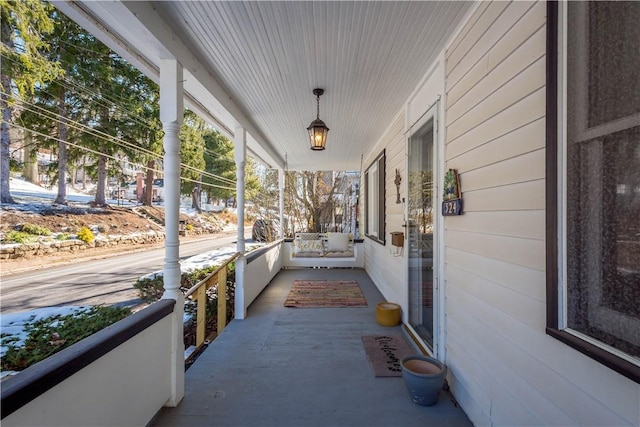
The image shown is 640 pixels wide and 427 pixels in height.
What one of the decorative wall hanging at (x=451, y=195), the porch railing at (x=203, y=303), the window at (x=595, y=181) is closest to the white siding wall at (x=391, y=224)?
the decorative wall hanging at (x=451, y=195)

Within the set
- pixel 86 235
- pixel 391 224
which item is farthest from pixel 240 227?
pixel 86 235

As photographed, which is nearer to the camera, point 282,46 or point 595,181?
point 595,181

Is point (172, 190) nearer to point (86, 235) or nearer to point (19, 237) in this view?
point (19, 237)

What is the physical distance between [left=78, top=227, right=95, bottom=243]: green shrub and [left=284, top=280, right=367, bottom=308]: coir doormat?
7783 millimetres

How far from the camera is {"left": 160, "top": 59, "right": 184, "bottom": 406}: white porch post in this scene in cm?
213

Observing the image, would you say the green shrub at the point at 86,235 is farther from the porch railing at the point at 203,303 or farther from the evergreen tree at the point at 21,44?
the porch railing at the point at 203,303

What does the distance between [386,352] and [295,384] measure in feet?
3.21

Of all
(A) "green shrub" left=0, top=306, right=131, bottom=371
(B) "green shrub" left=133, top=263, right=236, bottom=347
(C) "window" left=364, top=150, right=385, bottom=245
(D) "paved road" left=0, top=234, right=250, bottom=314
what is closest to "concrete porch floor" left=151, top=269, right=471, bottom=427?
(B) "green shrub" left=133, top=263, right=236, bottom=347

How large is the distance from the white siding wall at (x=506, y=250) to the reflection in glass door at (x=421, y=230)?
0.51 metres

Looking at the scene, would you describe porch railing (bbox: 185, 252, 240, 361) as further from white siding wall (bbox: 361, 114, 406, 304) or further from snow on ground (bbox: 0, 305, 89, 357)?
white siding wall (bbox: 361, 114, 406, 304)

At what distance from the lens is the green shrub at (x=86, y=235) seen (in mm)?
9502

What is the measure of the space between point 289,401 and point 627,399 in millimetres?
1821

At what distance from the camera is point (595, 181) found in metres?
1.04

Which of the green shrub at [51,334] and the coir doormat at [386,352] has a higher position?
the coir doormat at [386,352]
